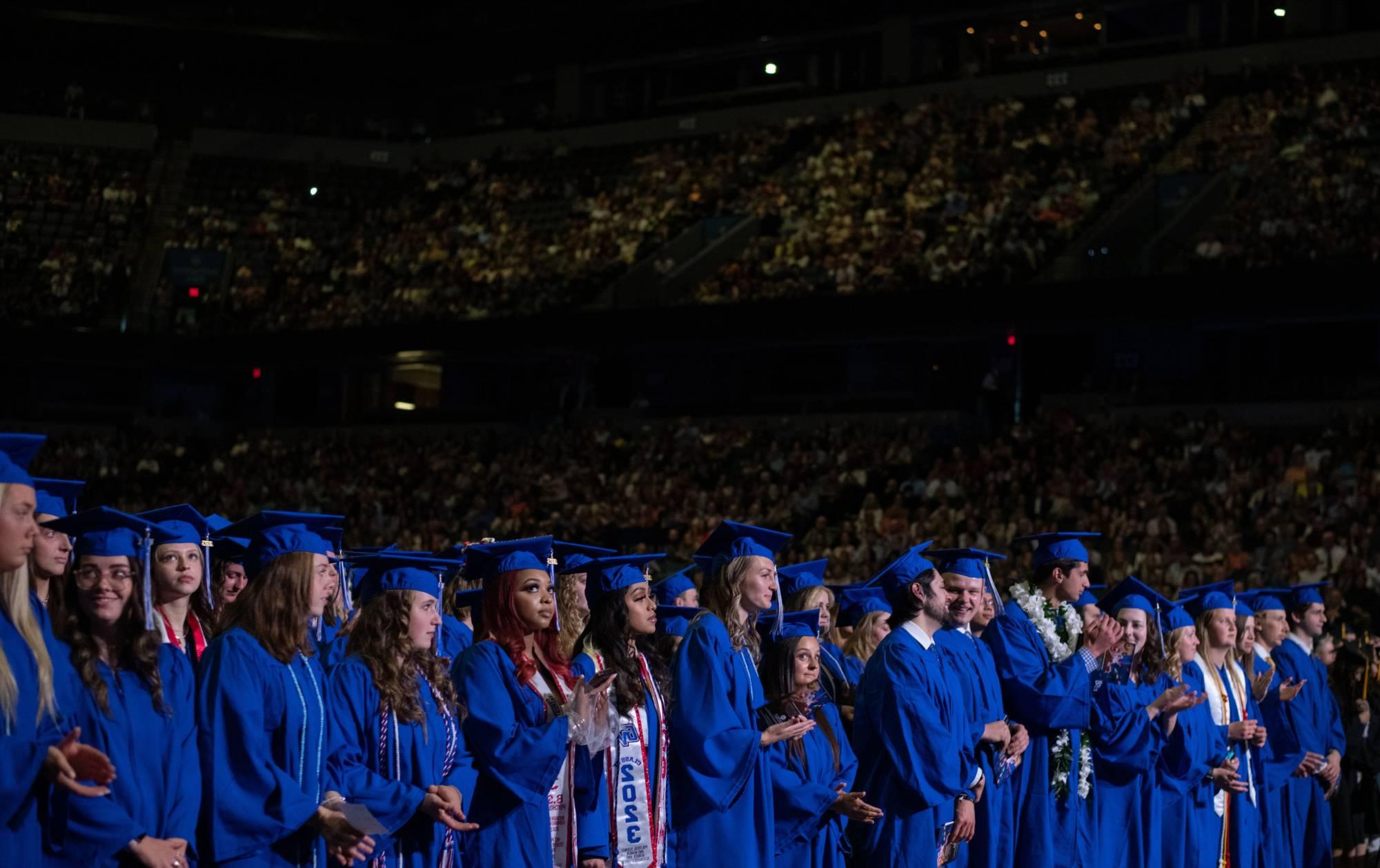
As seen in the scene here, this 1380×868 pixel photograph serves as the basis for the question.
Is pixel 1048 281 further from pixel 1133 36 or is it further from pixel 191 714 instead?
pixel 191 714

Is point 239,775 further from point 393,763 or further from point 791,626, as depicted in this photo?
point 791,626

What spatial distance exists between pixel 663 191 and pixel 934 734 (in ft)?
86.6

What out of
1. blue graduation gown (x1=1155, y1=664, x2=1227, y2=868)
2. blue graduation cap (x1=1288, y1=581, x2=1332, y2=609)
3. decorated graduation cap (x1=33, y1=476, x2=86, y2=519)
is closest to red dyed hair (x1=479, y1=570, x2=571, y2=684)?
decorated graduation cap (x1=33, y1=476, x2=86, y2=519)

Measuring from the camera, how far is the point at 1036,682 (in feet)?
Answer: 28.7

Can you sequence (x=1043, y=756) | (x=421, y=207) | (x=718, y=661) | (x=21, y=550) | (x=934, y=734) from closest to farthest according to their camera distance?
1. (x=21, y=550)
2. (x=718, y=661)
3. (x=934, y=734)
4. (x=1043, y=756)
5. (x=421, y=207)

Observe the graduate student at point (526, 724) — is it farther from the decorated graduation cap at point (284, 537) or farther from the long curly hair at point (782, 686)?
the long curly hair at point (782, 686)

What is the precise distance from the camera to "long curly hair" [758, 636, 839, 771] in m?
7.48

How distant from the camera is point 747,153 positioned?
110 ft

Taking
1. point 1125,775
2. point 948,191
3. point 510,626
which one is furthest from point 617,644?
point 948,191

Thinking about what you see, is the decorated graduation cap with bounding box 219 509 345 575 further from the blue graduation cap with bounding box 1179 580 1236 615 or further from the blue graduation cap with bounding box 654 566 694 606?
the blue graduation cap with bounding box 1179 580 1236 615

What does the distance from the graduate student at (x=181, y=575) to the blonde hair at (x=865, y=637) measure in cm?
395

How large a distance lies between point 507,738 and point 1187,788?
5112mm

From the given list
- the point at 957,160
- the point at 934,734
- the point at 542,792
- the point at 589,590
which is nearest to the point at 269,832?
the point at 542,792

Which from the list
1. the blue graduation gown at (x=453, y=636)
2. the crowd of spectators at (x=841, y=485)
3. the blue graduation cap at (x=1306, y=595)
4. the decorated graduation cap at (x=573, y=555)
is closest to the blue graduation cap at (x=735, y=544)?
the decorated graduation cap at (x=573, y=555)
